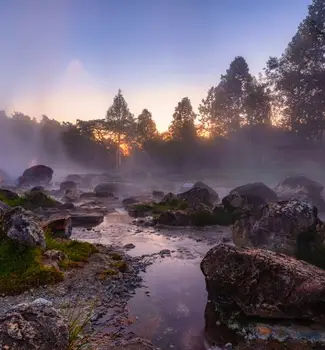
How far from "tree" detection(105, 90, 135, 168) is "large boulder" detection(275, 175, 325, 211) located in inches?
2321

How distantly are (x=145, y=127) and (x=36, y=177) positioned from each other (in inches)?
1239

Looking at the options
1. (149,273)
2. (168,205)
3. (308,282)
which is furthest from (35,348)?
(168,205)

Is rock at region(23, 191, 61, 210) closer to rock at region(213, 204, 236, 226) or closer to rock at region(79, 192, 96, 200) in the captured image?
rock at region(79, 192, 96, 200)

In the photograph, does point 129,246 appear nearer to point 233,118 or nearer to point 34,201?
point 34,201

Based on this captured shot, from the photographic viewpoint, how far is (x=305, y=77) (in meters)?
56.2

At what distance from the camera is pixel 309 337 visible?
32.2 feet

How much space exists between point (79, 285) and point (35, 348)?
6649 mm

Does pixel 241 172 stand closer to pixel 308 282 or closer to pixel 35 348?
pixel 308 282

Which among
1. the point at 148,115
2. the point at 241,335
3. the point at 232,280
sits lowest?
the point at 241,335

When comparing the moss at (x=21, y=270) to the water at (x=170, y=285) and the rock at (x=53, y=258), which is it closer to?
the rock at (x=53, y=258)

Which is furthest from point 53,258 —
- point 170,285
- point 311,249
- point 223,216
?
point 223,216

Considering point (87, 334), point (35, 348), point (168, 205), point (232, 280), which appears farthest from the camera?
point (168, 205)

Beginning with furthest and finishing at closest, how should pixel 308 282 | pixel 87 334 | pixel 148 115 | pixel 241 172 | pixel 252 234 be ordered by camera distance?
pixel 148 115
pixel 241 172
pixel 252 234
pixel 308 282
pixel 87 334

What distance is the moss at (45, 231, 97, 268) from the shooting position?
1562cm
